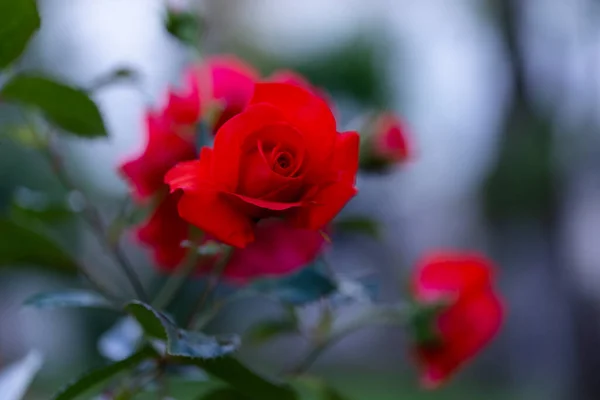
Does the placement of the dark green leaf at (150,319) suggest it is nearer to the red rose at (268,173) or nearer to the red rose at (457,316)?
the red rose at (268,173)

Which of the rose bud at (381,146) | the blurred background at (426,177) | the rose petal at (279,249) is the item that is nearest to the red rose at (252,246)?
the rose petal at (279,249)

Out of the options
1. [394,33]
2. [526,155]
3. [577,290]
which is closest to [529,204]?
[526,155]

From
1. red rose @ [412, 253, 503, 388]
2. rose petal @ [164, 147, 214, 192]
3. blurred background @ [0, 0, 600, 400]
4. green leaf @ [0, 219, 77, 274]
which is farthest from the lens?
blurred background @ [0, 0, 600, 400]

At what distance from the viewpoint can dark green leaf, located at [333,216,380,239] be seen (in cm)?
40

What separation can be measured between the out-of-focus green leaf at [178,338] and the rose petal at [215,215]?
0.03 m

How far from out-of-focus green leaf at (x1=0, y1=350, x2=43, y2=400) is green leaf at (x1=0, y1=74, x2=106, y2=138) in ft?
0.33

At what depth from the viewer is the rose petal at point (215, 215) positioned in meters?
0.22

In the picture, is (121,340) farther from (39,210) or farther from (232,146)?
(232,146)

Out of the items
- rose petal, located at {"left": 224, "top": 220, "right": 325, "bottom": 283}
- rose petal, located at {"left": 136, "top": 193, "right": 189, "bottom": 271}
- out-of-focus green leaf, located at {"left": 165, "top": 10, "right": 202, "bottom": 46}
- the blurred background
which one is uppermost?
out-of-focus green leaf, located at {"left": 165, "top": 10, "right": 202, "bottom": 46}

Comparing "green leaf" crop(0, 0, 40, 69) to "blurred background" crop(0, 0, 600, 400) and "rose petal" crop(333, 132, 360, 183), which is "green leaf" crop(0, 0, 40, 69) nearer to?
"rose petal" crop(333, 132, 360, 183)

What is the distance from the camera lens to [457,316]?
44cm

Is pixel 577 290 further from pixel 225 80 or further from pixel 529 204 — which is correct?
pixel 529 204

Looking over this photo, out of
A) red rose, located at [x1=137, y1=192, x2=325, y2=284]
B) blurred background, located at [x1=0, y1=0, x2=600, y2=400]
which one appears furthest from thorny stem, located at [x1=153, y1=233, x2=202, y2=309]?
blurred background, located at [x1=0, y1=0, x2=600, y2=400]

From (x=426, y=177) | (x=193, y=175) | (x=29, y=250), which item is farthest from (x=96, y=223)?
(x=426, y=177)
